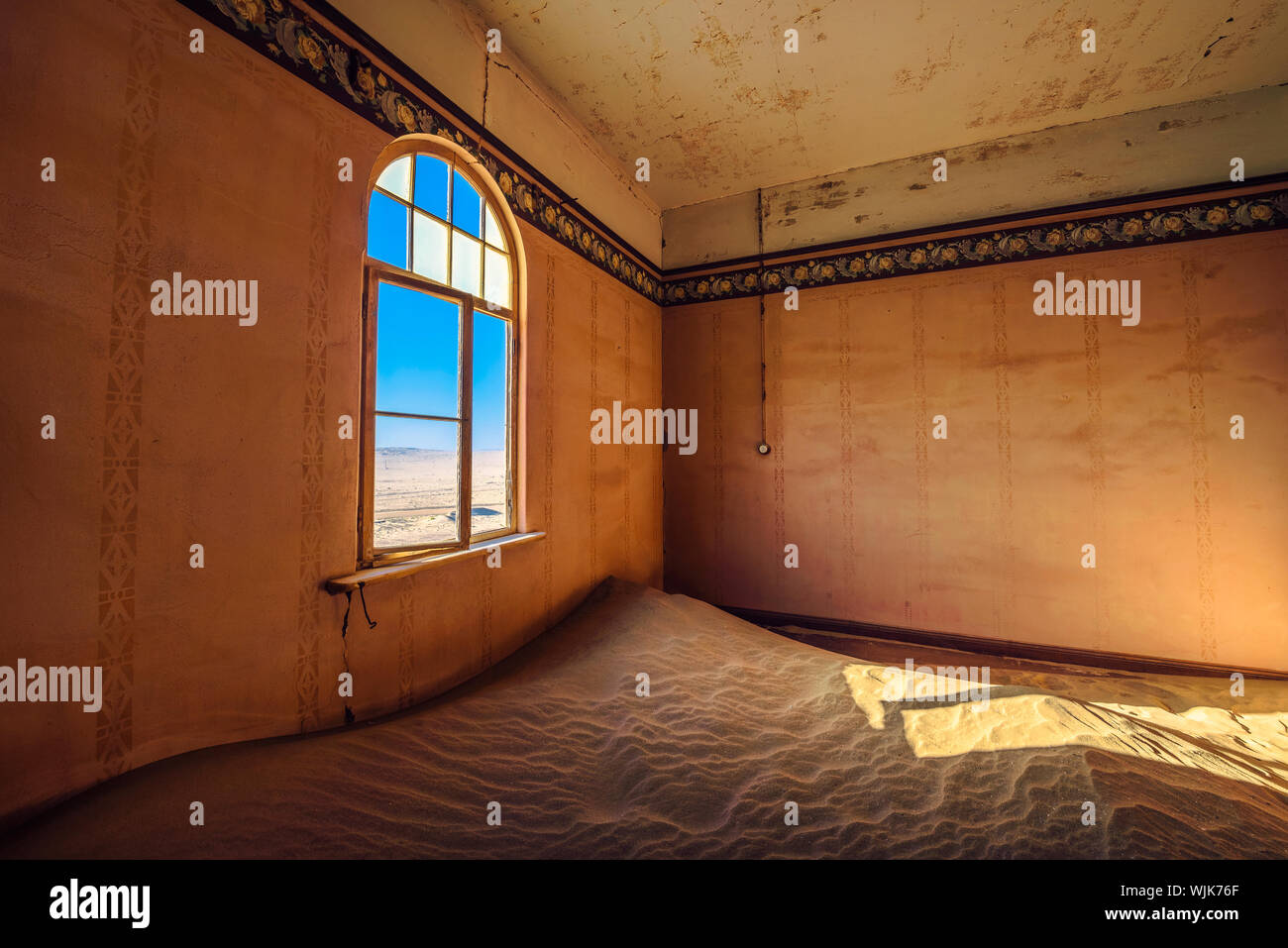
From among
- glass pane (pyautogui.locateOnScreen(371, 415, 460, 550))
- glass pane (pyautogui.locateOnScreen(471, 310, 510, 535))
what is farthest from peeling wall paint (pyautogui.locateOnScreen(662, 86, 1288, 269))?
glass pane (pyautogui.locateOnScreen(371, 415, 460, 550))

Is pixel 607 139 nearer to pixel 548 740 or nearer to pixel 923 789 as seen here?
pixel 548 740

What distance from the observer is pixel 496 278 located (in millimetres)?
3256

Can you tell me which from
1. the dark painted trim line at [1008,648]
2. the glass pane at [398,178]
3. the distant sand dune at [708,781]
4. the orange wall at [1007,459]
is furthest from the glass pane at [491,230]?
the dark painted trim line at [1008,648]

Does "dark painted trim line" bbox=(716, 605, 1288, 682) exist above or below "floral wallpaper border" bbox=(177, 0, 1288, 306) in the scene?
below

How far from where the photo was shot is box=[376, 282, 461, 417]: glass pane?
249 cm

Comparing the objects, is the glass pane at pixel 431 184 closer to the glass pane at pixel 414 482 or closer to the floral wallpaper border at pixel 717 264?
the floral wallpaper border at pixel 717 264

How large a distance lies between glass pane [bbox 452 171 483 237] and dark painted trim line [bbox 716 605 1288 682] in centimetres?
376

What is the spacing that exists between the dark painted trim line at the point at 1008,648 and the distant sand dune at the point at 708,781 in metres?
0.66

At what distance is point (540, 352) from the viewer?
350 cm

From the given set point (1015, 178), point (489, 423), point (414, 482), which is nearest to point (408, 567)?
point (414, 482)

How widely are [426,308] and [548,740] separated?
7.17 feet

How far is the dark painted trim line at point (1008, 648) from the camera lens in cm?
356

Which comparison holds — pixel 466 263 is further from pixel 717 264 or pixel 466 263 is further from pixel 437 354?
pixel 717 264

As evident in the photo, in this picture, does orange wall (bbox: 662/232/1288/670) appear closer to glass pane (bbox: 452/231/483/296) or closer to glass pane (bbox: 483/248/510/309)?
glass pane (bbox: 483/248/510/309)
